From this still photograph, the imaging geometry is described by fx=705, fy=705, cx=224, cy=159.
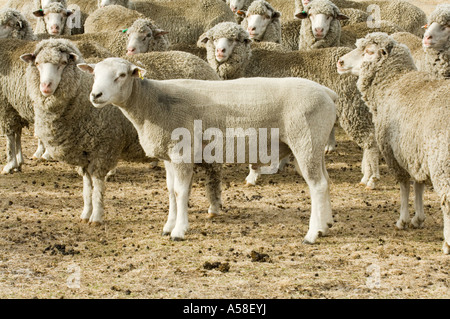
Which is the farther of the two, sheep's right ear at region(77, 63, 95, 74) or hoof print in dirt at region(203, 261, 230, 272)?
sheep's right ear at region(77, 63, 95, 74)

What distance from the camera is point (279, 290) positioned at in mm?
5074

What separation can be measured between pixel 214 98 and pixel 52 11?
21.8ft

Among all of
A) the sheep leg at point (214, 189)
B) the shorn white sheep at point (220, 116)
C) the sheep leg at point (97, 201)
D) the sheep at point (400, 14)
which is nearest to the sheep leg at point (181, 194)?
the shorn white sheep at point (220, 116)

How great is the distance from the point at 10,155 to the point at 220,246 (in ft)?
12.7

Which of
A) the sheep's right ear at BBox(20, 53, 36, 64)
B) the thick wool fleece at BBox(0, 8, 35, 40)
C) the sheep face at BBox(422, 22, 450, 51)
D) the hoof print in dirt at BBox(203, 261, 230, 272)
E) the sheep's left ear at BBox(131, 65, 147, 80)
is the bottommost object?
the hoof print in dirt at BBox(203, 261, 230, 272)

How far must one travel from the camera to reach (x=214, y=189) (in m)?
7.00


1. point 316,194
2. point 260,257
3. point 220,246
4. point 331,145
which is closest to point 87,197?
point 220,246

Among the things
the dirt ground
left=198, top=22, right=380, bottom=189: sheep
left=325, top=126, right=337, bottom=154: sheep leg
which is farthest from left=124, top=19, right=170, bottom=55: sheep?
left=325, top=126, right=337, bottom=154: sheep leg

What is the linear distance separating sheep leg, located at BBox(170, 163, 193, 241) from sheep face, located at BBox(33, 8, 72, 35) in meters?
6.27

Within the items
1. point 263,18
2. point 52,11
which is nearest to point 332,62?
point 263,18

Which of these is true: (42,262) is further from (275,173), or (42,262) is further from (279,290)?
→ (275,173)

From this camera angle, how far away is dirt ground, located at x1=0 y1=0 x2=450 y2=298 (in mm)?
5148

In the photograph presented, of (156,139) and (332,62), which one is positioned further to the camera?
(332,62)

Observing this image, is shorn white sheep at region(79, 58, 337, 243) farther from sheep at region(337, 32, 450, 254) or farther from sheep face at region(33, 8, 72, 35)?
sheep face at region(33, 8, 72, 35)
